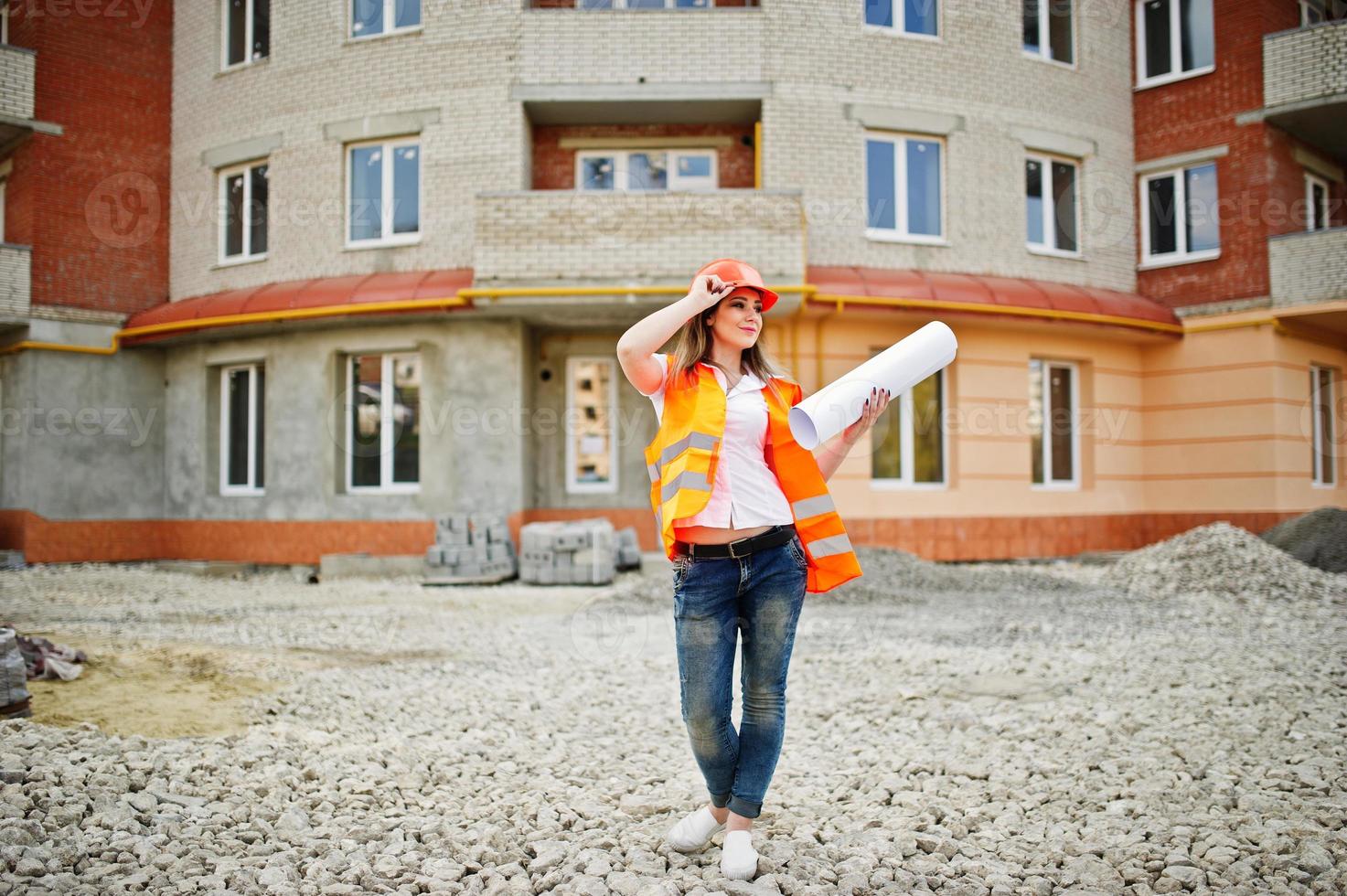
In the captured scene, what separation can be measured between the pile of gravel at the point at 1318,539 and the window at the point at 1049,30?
7569 mm

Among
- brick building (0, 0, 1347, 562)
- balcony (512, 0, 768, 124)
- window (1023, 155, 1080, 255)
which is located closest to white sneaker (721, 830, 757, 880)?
brick building (0, 0, 1347, 562)

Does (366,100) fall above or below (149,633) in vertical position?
above

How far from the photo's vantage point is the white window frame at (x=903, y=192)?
12430mm

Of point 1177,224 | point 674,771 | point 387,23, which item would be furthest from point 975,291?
point 674,771

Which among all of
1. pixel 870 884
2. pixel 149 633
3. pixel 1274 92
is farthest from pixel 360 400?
pixel 1274 92

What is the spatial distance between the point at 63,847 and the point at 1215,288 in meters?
15.5

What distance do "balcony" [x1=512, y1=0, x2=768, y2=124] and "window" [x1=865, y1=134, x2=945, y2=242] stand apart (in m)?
2.00

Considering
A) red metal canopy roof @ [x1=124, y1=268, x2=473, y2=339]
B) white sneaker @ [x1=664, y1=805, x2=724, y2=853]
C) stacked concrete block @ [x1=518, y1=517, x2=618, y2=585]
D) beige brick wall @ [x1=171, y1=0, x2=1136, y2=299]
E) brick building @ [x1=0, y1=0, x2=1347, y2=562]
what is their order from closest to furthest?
white sneaker @ [x1=664, y1=805, x2=724, y2=853]
stacked concrete block @ [x1=518, y1=517, x2=618, y2=585]
red metal canopy roof @ [x1=124, y1=268, x2=473, y2=339]
brick building @ [x1=0, y1=0, x2=1347, y2=562]
beige brick wall @ [x1=171, y1=0, x2=1136, y2=299]

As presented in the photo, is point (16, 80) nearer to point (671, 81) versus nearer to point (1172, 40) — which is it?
point (671, 81)

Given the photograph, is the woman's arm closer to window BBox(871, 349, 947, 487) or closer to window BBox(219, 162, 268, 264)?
window BBox(871, 349, 947, 487)

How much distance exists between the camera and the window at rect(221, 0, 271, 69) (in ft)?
44.7

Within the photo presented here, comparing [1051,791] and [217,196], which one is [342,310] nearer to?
[217,196]

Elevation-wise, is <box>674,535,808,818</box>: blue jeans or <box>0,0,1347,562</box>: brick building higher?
<box>0,0,1347,562</box>: brick building

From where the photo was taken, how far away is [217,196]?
14.0m
